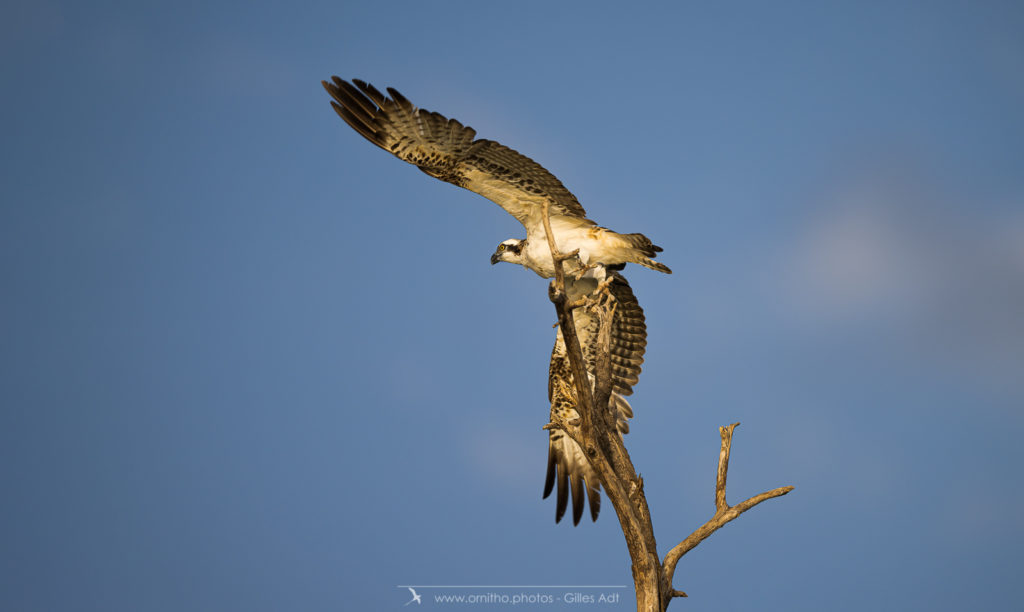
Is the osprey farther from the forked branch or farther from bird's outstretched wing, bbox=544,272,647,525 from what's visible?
the forked branch

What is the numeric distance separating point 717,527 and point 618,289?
10.6 feet

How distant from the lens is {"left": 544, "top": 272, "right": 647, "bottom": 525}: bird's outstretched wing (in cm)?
1069

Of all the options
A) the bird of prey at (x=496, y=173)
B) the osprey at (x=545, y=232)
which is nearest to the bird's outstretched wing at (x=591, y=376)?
the osprey at (x=545, y=232)

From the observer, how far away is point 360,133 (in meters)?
8.88

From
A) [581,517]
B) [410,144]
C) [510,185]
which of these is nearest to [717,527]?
[581,517]

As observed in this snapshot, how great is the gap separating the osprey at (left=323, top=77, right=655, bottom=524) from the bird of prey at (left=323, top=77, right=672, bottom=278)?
0.03ft

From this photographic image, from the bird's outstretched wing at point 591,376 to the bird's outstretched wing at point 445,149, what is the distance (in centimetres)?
190

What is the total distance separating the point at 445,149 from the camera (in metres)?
8.94

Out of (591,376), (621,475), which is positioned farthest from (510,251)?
(621,475)

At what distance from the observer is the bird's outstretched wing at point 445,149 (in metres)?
8.70

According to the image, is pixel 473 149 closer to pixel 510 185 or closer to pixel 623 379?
pixel 510 185

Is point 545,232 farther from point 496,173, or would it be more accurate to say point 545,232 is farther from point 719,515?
A: point 719,515

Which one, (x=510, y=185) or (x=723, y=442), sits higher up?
(x=510, y=185)

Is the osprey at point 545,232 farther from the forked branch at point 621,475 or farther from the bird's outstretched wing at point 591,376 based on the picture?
the forked branch at point 621,475
